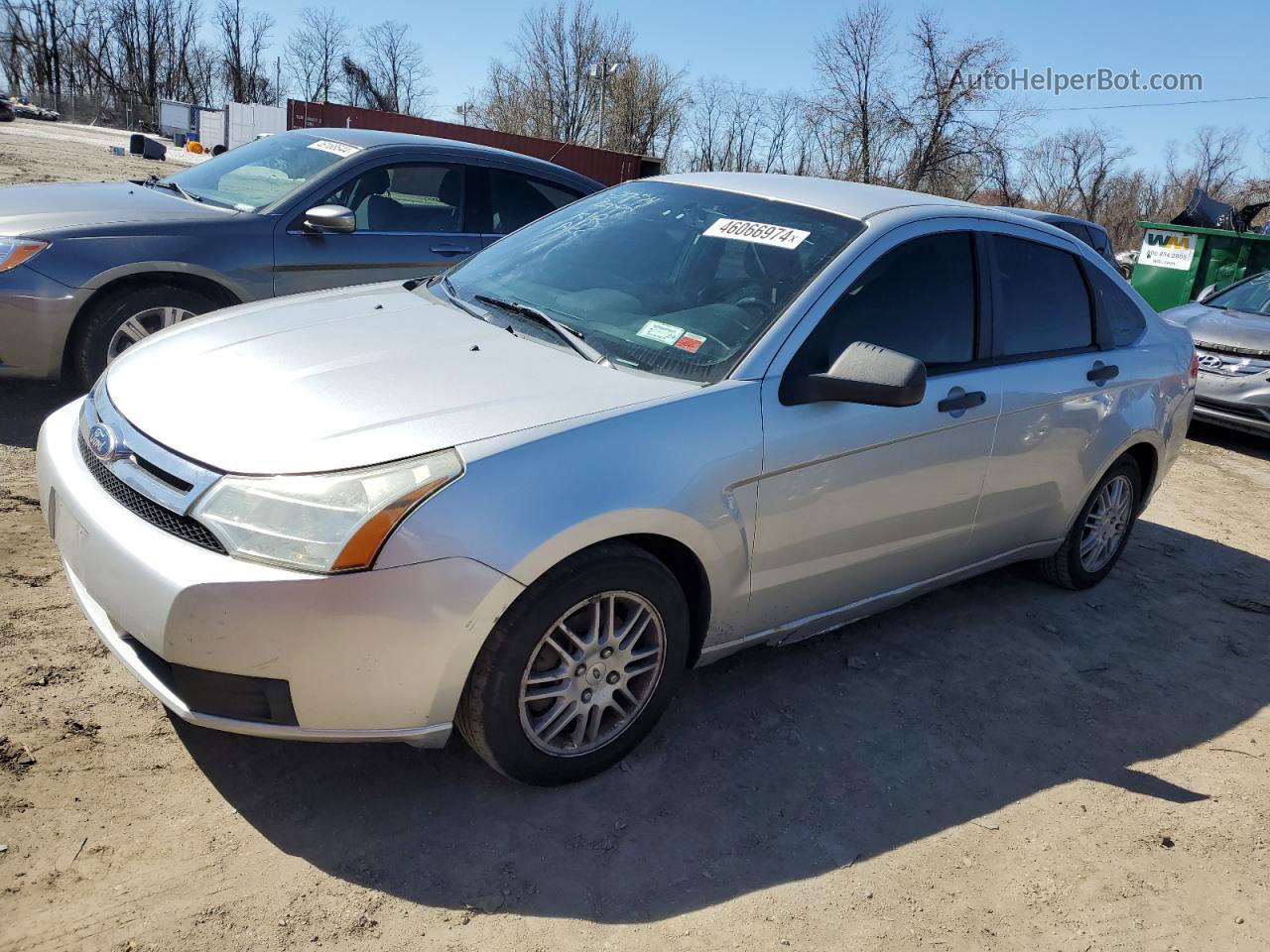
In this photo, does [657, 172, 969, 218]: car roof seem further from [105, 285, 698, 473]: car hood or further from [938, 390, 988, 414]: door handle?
[105, 285, 698, 473]: car hood

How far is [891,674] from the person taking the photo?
148 inches

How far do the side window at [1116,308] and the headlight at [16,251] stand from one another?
4914 millimetres

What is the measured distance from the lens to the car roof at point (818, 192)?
3578 millimetres

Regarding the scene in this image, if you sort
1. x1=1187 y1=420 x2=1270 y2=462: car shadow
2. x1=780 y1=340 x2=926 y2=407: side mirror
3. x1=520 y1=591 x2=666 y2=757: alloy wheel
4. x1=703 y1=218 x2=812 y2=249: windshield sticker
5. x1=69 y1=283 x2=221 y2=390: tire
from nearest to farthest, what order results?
x1=520 y1=591 x2=666 y2=757: alloy wheel, x1=780 y1=340 x2=926 y2=407: side mirror, x1=703 y1=218 x2=812 y2=249: windshield sticker, x1=69 y1=283 x2=221 y2=390: tire, x1=1187 y1=420 x2=1270 y2=462: car shadow

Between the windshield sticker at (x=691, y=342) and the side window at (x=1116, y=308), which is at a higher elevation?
the side window at (x=1116, y=308)

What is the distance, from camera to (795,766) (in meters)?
3.12

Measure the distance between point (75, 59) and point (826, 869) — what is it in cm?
10058

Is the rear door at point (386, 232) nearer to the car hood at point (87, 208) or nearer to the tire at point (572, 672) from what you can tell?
the car hood at point (87, 208)

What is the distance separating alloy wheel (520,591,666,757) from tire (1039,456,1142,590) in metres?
2.53

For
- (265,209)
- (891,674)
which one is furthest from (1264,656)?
(265,209)

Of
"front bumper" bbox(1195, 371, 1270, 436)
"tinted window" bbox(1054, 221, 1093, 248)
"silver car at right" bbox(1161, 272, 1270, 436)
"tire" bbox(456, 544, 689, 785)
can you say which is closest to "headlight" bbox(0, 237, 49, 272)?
"tire" bbox(456, 544, 689, 785)

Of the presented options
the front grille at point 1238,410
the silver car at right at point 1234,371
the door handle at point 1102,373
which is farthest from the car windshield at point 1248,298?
the door handle at point 1102,373

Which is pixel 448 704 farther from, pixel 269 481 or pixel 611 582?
pixel 269 481

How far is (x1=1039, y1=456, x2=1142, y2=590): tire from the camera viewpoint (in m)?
4.50
